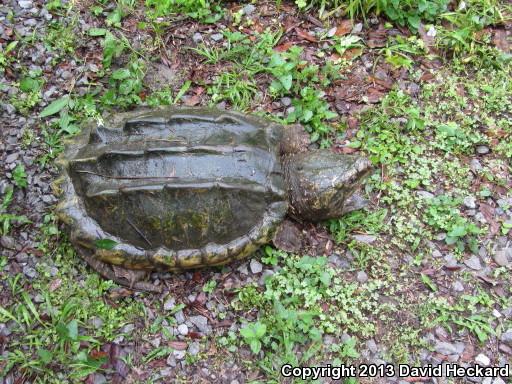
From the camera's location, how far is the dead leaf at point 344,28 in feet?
14.6

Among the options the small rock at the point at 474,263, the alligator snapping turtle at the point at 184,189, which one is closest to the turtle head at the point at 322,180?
the alligator snapping turtle at the point at 184,189

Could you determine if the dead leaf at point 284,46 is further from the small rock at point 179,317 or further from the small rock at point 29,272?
the small rock at point 29,272

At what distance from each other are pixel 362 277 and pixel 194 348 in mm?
1180

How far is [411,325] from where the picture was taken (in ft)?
11.0

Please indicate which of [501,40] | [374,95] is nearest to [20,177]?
[374,95]

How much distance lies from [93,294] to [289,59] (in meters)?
2.29

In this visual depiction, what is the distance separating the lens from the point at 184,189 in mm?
3031

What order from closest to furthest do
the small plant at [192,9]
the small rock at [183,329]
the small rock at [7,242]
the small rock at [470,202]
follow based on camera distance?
the small rock at [183,329]
the small rock at [7,242]
the small rock at [470,202]
the small plant at [192,9]

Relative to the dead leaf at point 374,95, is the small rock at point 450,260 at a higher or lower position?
lower

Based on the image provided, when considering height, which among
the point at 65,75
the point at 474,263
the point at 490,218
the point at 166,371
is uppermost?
the point at 65,75

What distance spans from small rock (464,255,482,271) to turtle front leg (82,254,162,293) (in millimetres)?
2090

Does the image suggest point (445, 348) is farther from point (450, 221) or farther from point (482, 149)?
point (482, 149)

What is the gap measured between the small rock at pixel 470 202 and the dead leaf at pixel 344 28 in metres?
1.70

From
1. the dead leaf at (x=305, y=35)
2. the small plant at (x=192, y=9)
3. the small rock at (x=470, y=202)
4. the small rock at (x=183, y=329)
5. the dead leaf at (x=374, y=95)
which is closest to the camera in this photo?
the small rock at (x=183, y=329)
